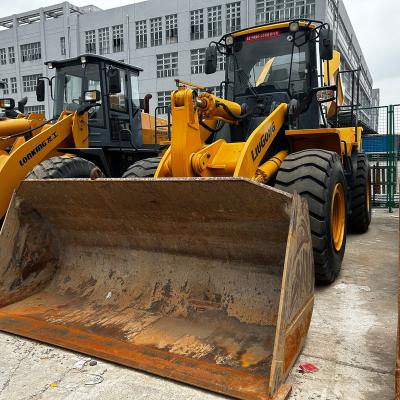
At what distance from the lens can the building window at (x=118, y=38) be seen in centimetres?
3102

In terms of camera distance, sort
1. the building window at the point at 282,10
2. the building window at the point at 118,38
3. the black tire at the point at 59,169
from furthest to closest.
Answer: the building window at the point at 118,38, the building window at the point at 282,10, the black tire at the point at 59,169

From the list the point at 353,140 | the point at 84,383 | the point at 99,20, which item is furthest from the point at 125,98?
the point at 99,20

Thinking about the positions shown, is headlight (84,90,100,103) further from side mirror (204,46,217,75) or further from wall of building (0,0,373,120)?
wall of building (0,0,373,120)

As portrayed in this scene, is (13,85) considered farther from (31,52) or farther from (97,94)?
(97,94)

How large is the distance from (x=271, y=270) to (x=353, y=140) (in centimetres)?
407

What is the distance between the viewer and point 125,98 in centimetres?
784

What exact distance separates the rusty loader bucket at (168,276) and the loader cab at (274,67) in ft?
7.38

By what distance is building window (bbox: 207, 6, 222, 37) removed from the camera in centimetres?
2728

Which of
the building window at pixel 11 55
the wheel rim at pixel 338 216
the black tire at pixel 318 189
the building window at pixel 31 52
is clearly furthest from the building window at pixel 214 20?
the black tire at pixel 318 189

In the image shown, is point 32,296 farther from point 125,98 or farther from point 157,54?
point 157,54

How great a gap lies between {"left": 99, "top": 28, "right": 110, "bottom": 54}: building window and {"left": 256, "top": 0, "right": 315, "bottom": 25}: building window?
38.8 feet

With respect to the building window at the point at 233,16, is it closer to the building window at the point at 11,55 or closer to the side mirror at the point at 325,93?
the building window at the point at 11,55

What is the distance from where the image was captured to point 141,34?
30.4 meters

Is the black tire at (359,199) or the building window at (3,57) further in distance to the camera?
the building window at (3,57)
